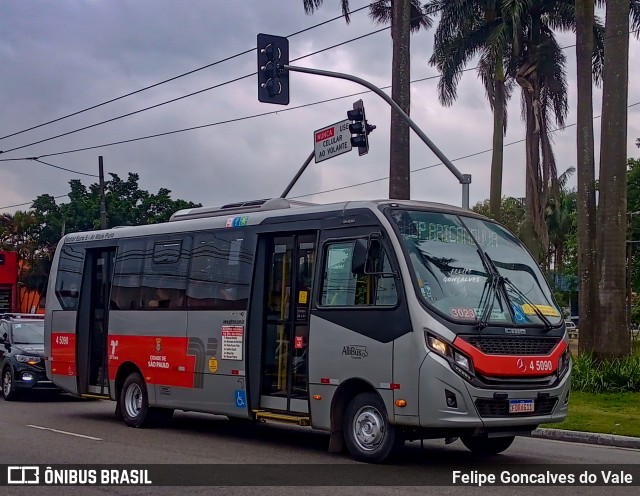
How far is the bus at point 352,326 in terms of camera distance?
36.3 ft

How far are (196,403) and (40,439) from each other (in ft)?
7.50

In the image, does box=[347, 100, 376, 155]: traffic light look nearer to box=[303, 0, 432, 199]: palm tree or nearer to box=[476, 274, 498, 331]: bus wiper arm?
box=[303, 0, 432, 199]: palm tree

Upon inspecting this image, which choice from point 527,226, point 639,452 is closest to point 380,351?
point 639,452

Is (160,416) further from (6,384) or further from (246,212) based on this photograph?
(6,384)

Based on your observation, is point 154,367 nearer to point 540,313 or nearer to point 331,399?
point 331,399

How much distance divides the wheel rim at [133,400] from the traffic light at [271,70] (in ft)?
21.0

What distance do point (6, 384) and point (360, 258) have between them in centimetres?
1239

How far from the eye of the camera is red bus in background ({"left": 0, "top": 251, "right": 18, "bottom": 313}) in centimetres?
3034

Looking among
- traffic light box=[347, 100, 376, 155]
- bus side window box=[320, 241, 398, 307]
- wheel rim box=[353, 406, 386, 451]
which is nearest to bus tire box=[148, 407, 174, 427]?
bus side window box=[320, 241, 398, 307]

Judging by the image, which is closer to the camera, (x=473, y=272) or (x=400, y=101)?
(x=473, y=272)

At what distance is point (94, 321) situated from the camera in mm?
17641

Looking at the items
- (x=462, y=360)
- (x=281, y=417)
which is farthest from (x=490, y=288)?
(x=281, y=417)

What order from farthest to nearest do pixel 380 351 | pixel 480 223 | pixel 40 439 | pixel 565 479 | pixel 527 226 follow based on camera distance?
pixel 527 226 < pixel 40 439 < pixel 480 223 < pixel 380 351 < pixel 565 479

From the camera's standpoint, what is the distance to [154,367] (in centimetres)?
1564
